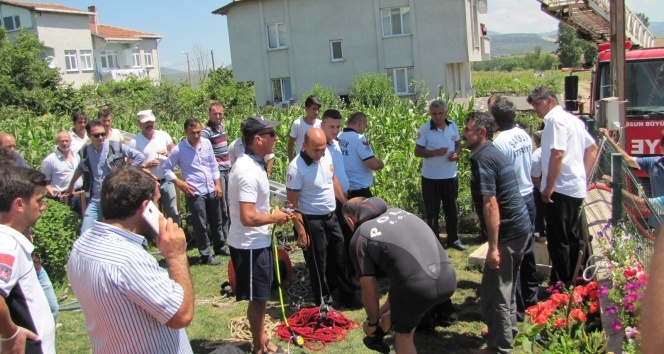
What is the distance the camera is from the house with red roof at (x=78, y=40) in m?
51.4

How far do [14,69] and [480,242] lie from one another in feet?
108

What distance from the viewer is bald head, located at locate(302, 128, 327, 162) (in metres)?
5.34

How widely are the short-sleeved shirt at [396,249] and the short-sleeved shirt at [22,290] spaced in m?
1.93

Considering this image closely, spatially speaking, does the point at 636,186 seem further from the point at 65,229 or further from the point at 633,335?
the point at 65,229

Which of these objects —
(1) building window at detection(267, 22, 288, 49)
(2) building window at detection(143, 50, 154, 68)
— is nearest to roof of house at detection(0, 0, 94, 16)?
(2) building window at detection(143, 50, 154, 68)

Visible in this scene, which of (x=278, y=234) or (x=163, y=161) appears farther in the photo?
(x=163, y=161)

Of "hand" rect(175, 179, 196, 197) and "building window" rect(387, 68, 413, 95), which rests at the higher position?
"building window" rect(387, 68, 413, 95)

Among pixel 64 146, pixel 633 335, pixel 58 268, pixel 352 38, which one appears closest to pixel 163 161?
pixel 64 146

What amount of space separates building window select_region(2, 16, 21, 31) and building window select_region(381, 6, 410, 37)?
37432mm

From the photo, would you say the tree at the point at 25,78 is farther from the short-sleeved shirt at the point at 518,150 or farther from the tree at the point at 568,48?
the tree at the point at 568,48

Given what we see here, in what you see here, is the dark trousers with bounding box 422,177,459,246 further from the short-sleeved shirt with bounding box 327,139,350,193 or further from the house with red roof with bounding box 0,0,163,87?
the house with red roof with bounding box 0,0,163,87

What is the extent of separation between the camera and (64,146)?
7.62 m

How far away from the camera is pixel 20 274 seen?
295 cm

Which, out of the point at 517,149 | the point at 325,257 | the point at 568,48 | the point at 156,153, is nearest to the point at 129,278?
the point at 325,257
